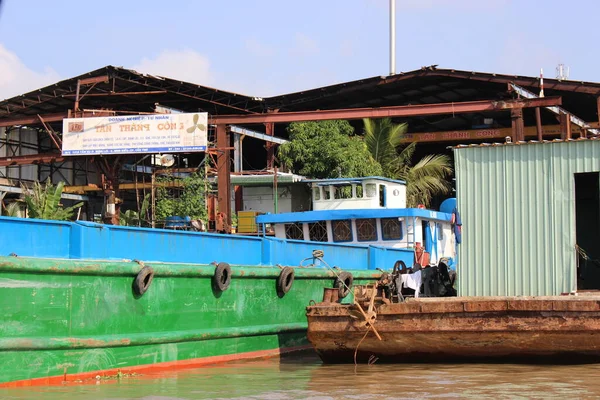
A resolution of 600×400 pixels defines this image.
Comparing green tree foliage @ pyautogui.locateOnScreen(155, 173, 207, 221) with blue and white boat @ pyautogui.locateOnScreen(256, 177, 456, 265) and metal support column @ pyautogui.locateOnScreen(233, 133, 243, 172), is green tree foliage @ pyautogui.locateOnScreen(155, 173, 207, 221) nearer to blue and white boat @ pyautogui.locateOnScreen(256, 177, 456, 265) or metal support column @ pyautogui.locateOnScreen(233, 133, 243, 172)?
metal support column @ pyautogui.locateOnScreen(233, 133, 243, 172)

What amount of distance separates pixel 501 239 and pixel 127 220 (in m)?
18.5

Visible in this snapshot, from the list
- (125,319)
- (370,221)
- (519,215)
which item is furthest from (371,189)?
(125,319)

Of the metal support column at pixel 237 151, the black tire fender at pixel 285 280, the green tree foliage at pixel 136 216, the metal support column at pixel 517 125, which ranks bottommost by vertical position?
the black tire fender at pixel 285 280

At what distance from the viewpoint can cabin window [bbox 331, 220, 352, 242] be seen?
60.6ft

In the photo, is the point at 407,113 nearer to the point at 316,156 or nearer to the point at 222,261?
the point at 316,156

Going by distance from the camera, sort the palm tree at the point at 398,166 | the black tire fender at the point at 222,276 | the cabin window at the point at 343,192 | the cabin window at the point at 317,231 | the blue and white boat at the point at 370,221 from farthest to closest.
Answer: the palm tree at the point at 398,166 → the cabin window at the point at 343,192 → the cabin window at the point at 317,231 → the blue and white boat at the point at 370,221 → the black tire fender at the point at 222,276

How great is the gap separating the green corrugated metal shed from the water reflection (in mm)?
1280

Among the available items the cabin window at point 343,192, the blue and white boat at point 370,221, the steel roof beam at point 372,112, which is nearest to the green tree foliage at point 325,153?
the steel roof beam at point 372,112

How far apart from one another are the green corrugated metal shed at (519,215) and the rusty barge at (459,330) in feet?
2.45

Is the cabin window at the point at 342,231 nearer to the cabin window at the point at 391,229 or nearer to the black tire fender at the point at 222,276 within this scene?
the cabin window at the point at 391,229

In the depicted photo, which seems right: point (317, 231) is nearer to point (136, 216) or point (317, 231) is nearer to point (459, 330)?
point (459, 330)

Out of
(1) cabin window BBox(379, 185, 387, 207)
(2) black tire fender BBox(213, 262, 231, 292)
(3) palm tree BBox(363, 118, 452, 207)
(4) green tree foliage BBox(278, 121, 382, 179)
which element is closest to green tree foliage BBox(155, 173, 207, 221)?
(4) green tree foliage BBox(278, 121, 382, 179)

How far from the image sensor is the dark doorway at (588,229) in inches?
553

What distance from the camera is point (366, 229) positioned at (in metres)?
18.3
